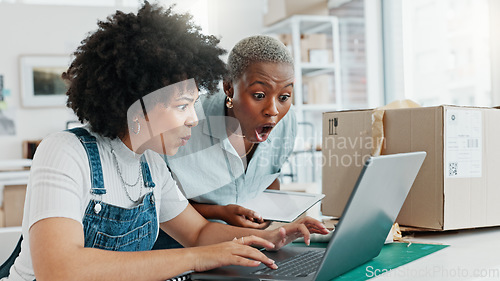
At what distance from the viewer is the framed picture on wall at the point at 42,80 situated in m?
4.70

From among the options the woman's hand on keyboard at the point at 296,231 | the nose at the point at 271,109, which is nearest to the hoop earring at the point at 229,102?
the nose at the point at 271,109

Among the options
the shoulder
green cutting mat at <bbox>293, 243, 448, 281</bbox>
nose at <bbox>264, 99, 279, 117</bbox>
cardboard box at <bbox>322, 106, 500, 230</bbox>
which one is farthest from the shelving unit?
the shoulder

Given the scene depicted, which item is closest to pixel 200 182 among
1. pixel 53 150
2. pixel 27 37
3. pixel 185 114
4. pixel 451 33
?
pixel 185 114

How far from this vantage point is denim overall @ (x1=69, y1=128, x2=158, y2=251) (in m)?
0.89

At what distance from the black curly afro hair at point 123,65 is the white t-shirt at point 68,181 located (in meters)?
0.06

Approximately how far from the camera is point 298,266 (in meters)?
0.91

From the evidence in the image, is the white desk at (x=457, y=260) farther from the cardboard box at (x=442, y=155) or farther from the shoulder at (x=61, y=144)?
the shoulder at (x=61, y=144)

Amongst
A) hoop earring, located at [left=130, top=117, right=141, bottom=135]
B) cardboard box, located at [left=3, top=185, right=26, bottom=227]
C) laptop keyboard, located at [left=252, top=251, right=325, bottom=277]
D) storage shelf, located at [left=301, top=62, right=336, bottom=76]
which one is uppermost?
storage shelf, located at [left=301, top=62, right=336, bottom=76]

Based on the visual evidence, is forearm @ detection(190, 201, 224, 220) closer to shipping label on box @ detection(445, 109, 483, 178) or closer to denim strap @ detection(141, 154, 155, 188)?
denim strap @ detection(141, 154, 155, 188)

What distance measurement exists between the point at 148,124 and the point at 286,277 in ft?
1.25

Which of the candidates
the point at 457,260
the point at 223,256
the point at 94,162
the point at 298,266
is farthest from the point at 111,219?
the point at 457,260

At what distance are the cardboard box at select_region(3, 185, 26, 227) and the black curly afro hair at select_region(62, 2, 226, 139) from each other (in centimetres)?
323

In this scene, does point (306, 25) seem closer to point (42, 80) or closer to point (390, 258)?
point (42, 80)

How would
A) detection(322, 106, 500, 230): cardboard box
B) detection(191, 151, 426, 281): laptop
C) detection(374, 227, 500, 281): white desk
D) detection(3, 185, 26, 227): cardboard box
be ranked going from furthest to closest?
detection(3, 185, 26, 227): cardboard box, detection(322, 106, 500, 230): cardboard box, detection(374, 227, 500, 281): white desk, detection(191, 151, 426, 281): laptop
